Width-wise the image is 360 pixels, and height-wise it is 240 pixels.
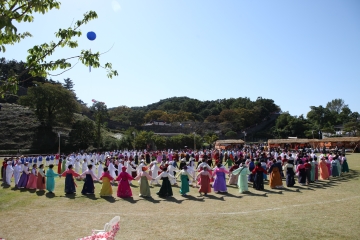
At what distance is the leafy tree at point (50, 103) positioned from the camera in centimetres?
4712

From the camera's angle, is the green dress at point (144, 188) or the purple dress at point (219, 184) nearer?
the green dress at point (144, 188)

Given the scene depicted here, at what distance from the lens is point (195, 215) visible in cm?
966

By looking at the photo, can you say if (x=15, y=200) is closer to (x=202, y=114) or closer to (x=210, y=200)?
(x=210, y=200)

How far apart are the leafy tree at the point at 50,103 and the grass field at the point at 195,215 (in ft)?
118

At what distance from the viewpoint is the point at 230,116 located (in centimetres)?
8138

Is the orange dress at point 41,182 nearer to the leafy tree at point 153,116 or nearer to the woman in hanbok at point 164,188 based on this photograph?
the woman in hanbok at point 164,188

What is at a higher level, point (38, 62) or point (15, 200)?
point (38, 62)

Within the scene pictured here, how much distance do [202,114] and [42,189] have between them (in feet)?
267

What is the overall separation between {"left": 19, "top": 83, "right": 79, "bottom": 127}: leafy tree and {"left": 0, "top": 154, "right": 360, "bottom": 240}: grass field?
35.9 meters

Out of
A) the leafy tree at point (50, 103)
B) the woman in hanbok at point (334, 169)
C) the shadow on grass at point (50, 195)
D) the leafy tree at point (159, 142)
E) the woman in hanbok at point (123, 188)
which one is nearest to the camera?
the woman in hanbok at point (123, 188)

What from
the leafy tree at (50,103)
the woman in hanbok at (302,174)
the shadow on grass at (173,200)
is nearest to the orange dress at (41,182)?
the shadow on grass at (173,200)

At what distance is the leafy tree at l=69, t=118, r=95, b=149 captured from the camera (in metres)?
47.8

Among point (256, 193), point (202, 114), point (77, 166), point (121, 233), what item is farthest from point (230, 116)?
point (121, 233)

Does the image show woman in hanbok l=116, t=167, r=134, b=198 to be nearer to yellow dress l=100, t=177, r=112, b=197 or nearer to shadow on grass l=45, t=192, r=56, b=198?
yellow dress l=100, t=177, r=112, b=197
